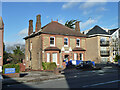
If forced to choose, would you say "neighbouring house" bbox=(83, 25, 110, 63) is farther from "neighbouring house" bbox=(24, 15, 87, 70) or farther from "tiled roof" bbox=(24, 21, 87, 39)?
"tiled roof" bbox=(24, 21, 87, 39)

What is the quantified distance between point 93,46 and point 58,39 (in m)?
13.6

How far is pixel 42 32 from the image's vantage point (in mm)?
28078

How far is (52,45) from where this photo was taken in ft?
96.5

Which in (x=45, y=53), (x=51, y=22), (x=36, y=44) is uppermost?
(x=51, y=22)

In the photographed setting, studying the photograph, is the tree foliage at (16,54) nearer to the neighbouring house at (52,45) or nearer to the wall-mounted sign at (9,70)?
the neighbouring house at (52,45)

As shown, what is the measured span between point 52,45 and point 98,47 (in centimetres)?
1490

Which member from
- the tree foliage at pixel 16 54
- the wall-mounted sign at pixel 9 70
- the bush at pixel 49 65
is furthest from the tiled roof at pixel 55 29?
the tree foliage at pixel 16 54

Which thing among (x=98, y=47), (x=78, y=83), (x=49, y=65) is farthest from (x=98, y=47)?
(x=78, y=83)

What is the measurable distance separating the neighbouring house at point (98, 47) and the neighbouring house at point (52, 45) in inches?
274

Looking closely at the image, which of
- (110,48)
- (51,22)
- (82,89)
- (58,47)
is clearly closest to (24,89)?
(82,89)

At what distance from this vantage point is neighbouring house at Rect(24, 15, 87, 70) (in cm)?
2845

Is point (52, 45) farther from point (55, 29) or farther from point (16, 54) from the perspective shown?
point (16, 54)

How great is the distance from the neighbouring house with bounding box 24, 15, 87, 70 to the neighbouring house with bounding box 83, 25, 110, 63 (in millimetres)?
6960

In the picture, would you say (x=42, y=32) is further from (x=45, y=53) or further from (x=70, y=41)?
(x=70, y=41)
